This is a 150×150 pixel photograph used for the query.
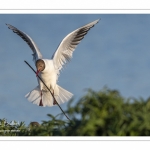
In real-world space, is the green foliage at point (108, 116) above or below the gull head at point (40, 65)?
above

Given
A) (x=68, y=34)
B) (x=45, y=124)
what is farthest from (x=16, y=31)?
(x=45, y=124)

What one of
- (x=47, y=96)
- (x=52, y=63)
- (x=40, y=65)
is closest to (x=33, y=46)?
(x=52, y=63)

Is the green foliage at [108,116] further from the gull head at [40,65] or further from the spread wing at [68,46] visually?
the spread wing at [68,46]

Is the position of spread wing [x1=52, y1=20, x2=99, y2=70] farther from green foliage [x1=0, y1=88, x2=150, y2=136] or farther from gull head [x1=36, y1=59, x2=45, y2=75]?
green foliage [x1=0, y1=88, x2=150, y2=136]

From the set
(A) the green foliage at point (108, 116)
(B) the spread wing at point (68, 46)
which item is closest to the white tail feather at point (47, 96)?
(B) the spread wing at point (68, 46)
